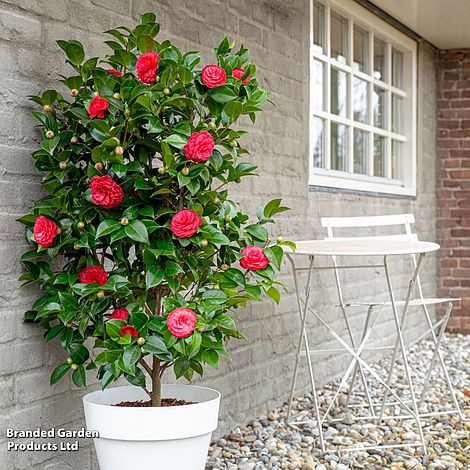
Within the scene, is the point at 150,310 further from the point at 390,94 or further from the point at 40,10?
the point at 390,94

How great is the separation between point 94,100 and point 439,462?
2046 millimetres

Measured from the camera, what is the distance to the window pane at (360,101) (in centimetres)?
584

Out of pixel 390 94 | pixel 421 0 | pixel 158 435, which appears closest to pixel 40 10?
pixel 158 435

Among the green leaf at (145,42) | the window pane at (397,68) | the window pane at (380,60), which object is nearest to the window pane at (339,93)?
the window pane at (380,60)

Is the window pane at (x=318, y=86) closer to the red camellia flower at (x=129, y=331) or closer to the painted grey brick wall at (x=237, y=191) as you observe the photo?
the painted grey brick wall at (x=237, y=191)

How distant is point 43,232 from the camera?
2.61 m

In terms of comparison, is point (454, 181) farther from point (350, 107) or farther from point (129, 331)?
point (129, 331)

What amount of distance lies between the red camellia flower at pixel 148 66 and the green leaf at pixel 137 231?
419mm

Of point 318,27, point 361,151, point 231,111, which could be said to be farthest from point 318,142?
point 231,111

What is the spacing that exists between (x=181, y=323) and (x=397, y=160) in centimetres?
458

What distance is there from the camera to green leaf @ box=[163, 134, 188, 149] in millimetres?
2535

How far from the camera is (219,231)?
105 inches

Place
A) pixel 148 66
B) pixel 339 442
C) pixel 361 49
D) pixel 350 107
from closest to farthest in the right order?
pixel 148 66, pixel 339 442, pixel 350 107, pixel 361 49

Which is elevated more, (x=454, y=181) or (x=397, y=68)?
(x=397, y=68)
